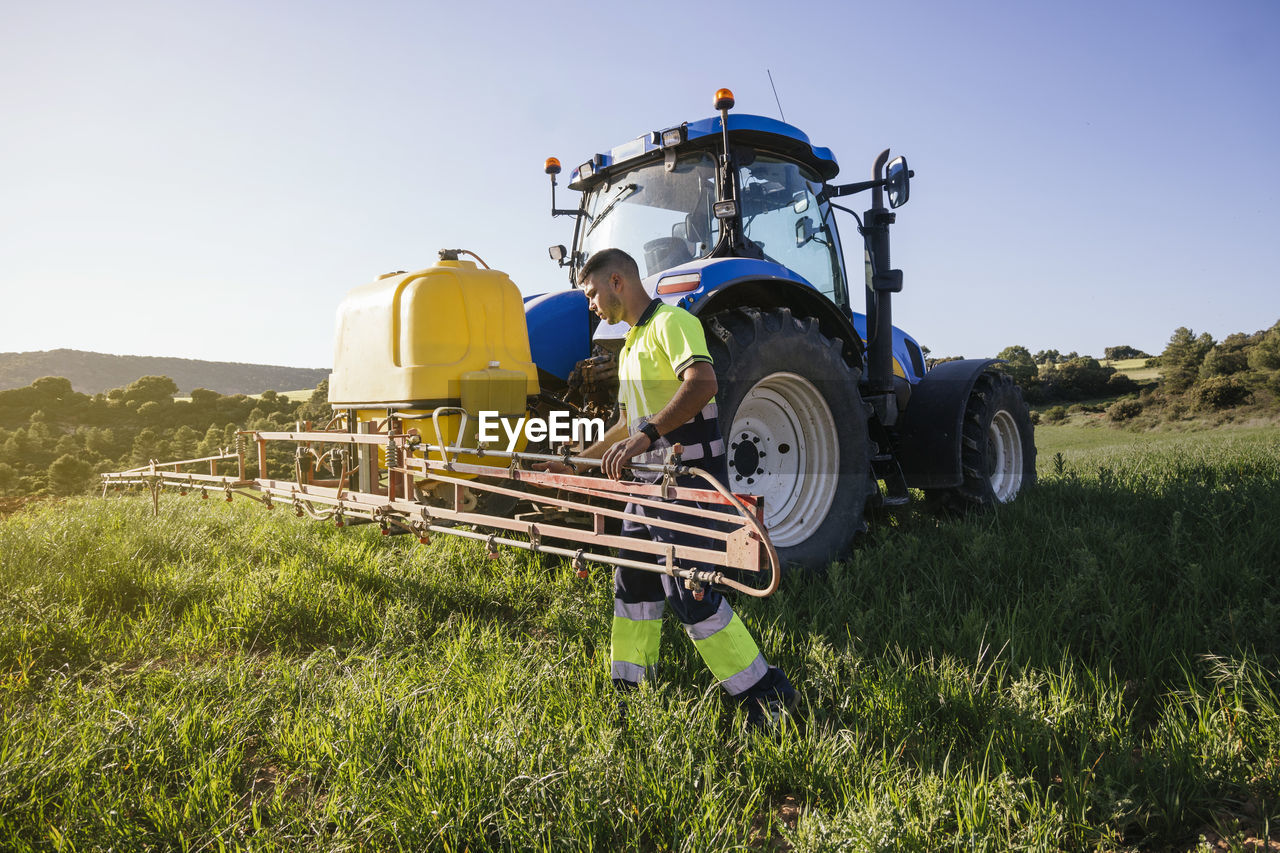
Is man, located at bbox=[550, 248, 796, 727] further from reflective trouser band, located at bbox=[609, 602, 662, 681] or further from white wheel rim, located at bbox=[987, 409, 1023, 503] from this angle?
white wheel rim, located at bbox=[987, 409, 1023, 503]

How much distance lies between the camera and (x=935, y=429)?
4.95 m

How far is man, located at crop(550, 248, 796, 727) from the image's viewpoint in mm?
2426

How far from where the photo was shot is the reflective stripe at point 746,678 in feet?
7.90

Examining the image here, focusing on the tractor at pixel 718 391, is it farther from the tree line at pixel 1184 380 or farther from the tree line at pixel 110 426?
the tree line at pixel 1184 380

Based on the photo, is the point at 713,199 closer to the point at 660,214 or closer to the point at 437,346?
the point at 660,214

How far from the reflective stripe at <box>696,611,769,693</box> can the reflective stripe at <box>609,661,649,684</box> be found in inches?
12.1

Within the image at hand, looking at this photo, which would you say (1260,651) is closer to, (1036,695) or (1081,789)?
(1036,695)

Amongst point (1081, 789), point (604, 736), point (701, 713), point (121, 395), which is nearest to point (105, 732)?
point (604, 736)

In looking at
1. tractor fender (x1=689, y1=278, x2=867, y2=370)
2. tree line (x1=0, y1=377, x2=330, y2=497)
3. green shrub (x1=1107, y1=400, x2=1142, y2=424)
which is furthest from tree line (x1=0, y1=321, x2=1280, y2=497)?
green shrub (x1=1107, y1=400, x2=1142, y2=424)

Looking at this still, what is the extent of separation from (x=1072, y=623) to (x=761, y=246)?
8.37 ft

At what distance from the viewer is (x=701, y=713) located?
2377mm

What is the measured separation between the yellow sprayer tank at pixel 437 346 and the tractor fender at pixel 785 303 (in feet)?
Answer: 2.99

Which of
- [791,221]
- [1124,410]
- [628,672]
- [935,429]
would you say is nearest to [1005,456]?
[935,429]

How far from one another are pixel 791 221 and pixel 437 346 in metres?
2.54
